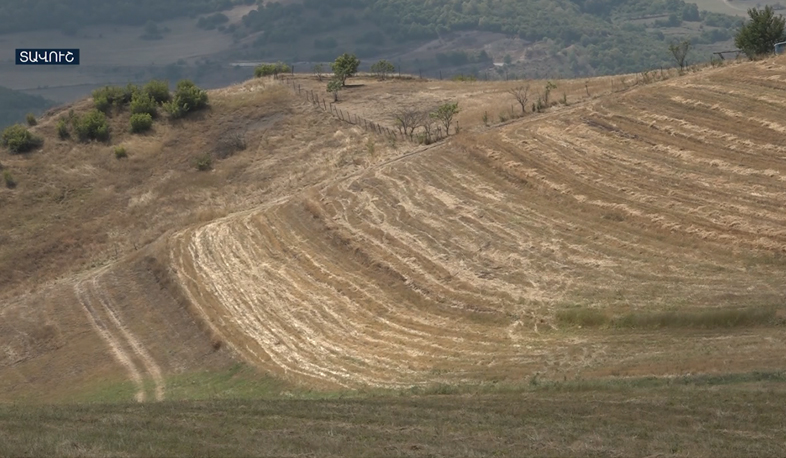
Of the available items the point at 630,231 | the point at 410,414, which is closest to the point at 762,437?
the point at 410,414

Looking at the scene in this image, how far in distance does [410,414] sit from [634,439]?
548 centimetres

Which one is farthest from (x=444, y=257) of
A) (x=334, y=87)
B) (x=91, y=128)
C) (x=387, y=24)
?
(x=387, y=24)

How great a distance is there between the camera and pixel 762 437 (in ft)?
70.5

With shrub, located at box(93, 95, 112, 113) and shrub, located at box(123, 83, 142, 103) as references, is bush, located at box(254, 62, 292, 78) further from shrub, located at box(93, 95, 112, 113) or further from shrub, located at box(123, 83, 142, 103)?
shrub, located at box(93, 95, 112, 113)

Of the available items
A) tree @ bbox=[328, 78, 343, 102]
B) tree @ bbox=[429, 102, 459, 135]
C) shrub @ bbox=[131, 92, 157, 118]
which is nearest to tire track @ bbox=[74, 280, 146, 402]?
tree @ bbox=[429, 102, 459, 135]

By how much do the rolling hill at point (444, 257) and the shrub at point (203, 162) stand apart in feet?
4.79

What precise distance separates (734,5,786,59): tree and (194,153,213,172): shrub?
1170 inches

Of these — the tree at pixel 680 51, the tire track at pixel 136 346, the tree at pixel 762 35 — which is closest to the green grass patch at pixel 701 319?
the tire track at pixel 136 346

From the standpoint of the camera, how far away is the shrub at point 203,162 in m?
59.1

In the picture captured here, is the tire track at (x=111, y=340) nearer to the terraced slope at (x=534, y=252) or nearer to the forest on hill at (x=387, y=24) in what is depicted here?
the terraced slope at (x=534, y=252)

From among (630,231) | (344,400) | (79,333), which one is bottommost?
(79,333)

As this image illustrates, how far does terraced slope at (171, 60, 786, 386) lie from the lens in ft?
105

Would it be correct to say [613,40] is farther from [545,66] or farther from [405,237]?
[405,237]

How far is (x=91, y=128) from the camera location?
6347 centimetres
